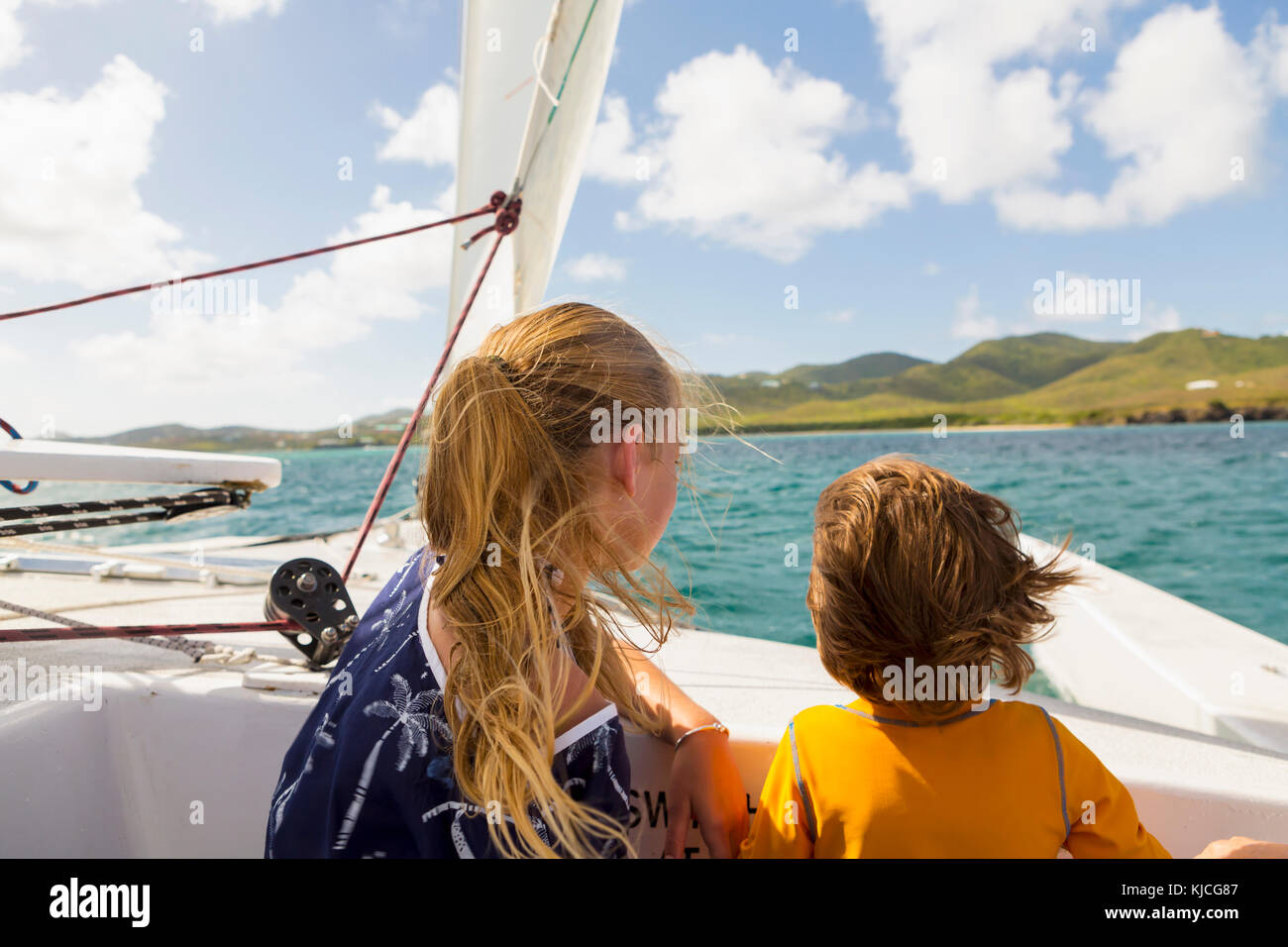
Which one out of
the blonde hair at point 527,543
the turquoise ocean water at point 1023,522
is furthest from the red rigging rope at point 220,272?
the blonde hair at point 527,543

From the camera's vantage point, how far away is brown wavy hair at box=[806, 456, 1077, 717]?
0.81m

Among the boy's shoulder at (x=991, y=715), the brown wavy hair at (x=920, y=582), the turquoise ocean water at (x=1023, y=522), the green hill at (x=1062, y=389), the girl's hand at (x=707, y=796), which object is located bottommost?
the turquoise ocean water at (x=1023, y=522)

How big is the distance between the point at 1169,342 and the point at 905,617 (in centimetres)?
8961

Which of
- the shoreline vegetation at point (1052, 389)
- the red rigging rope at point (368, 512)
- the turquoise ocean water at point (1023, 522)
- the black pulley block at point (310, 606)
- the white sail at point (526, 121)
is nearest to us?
the red rigging rope at point (368, 512)

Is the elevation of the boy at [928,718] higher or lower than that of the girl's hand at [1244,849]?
higher

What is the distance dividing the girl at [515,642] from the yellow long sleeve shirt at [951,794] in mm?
115

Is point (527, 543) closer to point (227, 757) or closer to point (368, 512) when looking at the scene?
point (227, 757)

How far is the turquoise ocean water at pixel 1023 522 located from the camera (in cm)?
493

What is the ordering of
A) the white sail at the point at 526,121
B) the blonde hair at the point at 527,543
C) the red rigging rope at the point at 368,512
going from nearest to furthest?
the blonde hair at the point at 527,543 → the red rigging rope at the point at 368,512 → the white sail at the point at 526,121

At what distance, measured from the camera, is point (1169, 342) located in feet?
236

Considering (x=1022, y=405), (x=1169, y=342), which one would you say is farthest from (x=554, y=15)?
(x=1169, y=342)

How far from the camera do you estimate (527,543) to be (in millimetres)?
696

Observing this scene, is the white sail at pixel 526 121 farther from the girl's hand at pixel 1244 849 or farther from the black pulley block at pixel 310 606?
the girl's hand at pixel 1244 849
